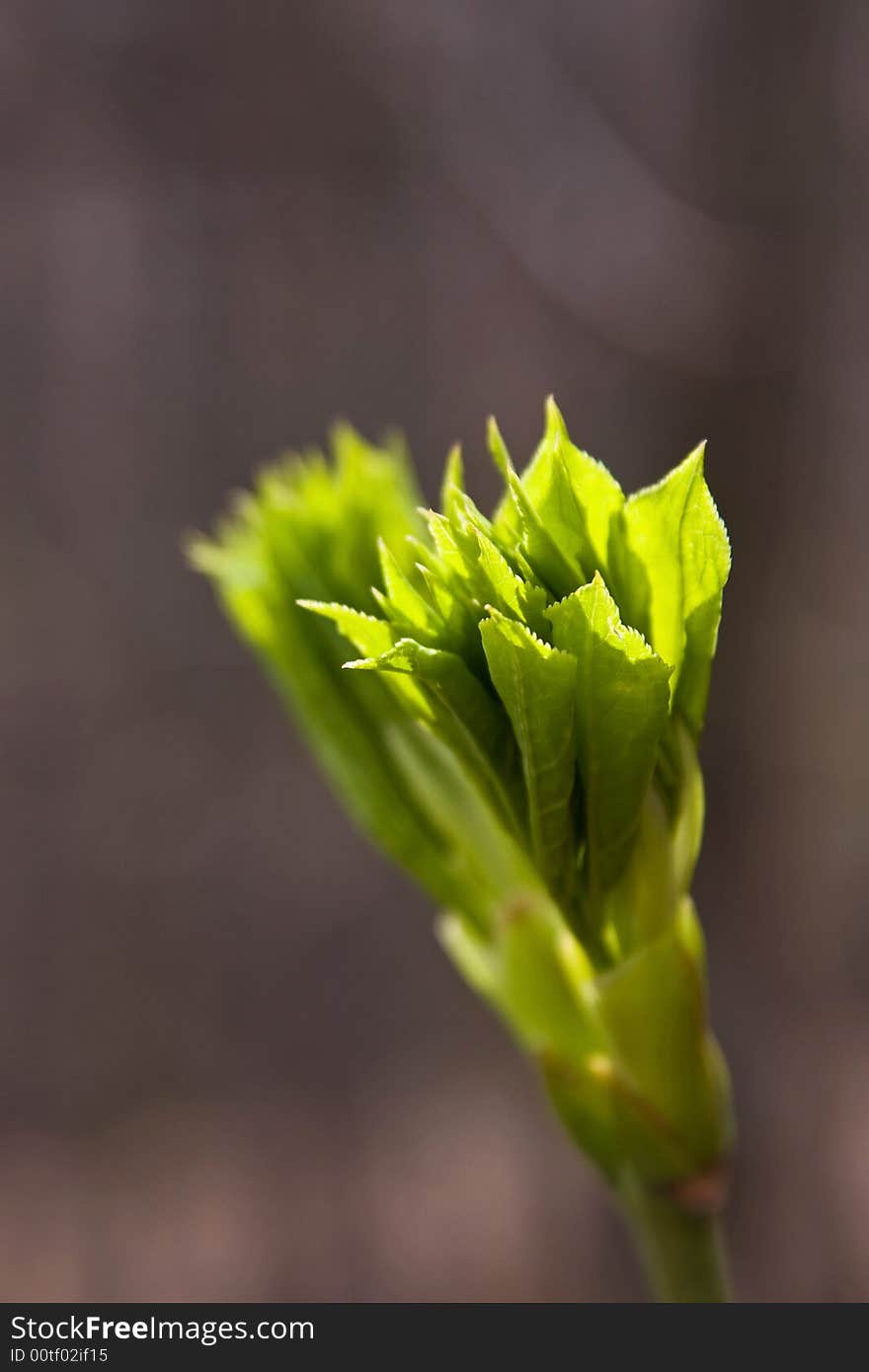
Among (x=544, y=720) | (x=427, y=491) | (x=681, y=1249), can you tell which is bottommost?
(x=681, y=1249)

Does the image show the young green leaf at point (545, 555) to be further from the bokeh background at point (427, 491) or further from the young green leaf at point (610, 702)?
the bokeh background at point (427, 491)

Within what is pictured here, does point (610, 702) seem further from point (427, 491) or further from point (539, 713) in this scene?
point (427, 491)

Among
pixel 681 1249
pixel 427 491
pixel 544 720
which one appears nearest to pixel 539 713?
pixel 544 720

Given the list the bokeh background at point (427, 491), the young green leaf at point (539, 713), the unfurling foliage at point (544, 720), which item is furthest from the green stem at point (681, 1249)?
the bokeh background at point (427, 491)

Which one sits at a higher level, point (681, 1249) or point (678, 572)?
point (678, 572)

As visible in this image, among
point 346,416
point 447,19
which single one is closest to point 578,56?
point 447,19

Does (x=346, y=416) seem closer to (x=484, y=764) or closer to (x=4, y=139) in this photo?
(x=4, y=139)
